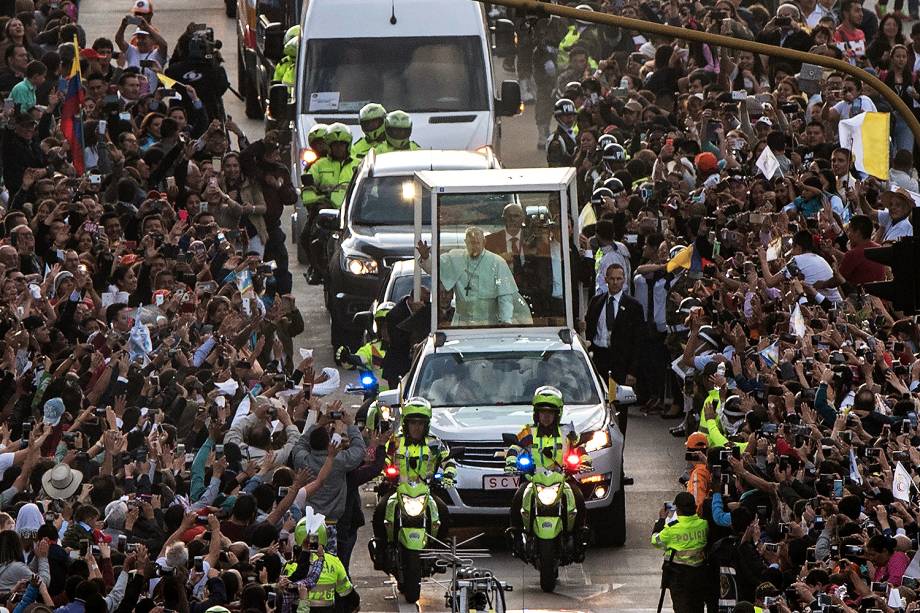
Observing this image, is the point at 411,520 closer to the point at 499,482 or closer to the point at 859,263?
the point at 499,482

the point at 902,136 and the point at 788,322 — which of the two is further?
the point at 902,136

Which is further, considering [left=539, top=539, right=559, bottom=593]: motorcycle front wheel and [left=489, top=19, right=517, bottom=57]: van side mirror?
[left=489, top=19, right=517, bottom=57]: van side mirror

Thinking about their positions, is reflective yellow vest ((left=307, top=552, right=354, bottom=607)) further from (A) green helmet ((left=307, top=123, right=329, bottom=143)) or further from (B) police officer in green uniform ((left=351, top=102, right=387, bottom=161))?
(A) green helmet ((left=307, top=123, right=329, bottom=143))

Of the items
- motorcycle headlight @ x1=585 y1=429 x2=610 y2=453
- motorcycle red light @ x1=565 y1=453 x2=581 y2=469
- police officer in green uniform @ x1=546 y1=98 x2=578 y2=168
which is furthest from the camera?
police officer in green uniform @ x1=546 y1=98 x2=578 y2=168

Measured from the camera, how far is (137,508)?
59.0 ft

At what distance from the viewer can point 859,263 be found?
68.5 ft

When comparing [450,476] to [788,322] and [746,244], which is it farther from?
[746,244]

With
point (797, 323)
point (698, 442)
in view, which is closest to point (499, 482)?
point (698, 442)

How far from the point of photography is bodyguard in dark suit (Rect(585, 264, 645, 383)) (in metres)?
24.8

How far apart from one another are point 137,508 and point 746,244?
7.95 m

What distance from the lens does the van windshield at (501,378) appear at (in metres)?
21.7

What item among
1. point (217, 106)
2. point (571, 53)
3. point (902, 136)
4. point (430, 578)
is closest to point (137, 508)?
point (430, 578)

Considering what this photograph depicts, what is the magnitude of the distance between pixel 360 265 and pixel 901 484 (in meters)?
11.7

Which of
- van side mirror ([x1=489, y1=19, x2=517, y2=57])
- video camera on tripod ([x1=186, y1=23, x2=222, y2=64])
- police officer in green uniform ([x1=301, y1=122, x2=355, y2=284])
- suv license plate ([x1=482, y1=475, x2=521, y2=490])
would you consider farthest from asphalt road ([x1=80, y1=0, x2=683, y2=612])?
van side mirror ([x1=489, y1=19, x2=517, y2=57])
